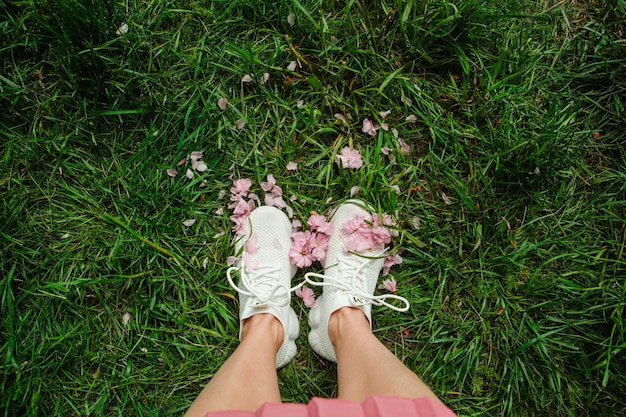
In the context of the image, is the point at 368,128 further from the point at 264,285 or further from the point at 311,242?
the point at 264,285

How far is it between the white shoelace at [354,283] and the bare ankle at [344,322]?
51 mm

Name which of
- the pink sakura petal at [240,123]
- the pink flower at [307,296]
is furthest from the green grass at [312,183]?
the pink flower at [307,296]

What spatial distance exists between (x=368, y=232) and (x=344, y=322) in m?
0.35

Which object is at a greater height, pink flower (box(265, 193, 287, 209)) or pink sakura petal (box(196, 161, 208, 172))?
pink sakura petal (box(196, 161, 208, 172))

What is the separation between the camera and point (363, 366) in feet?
4.67

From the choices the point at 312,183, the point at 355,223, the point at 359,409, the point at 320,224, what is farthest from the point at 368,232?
the point at 359,409

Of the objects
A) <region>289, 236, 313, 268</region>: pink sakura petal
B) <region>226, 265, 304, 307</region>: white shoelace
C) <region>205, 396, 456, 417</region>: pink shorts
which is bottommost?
<region>226, 265, 304, 307</region>: white shoelace

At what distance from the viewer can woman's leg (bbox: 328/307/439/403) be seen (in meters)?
1.27

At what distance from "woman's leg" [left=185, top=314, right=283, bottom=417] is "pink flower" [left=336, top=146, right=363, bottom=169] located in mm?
637

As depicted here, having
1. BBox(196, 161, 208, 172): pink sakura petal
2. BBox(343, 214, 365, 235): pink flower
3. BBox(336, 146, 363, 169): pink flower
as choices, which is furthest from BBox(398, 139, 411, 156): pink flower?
BBox(196, 161, 208, 172): pink sakura petal

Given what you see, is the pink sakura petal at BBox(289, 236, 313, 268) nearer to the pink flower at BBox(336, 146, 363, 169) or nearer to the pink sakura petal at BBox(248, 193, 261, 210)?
the pink sakura petal at BBox(248, 193, 261, 210)

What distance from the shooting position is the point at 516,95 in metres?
1.81

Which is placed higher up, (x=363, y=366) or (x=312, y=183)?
(x=312, y=183)

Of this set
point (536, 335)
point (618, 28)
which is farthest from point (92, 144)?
point (618, 28)
